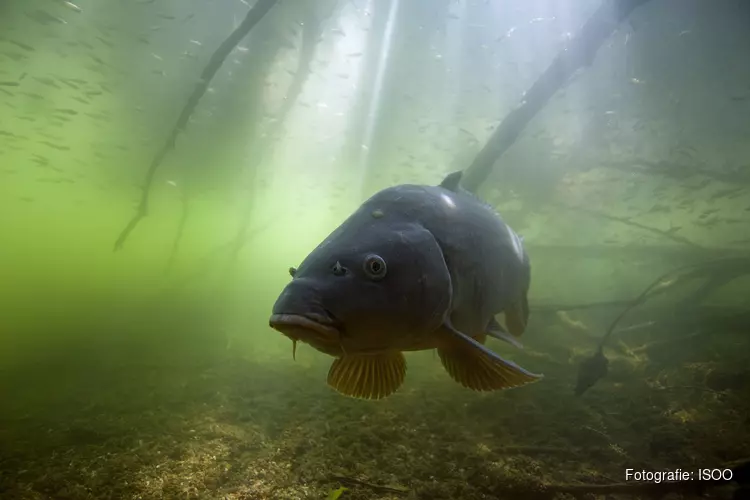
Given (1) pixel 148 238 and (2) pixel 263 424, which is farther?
(1) pixel 148 238

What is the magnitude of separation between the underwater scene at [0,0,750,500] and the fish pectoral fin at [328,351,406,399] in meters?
0.01

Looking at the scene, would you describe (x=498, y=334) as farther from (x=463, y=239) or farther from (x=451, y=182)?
(x=451, y=182)

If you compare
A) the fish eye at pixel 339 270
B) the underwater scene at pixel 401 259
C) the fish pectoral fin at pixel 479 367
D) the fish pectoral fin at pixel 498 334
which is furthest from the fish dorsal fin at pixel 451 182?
the fish eye at pixel 339 270

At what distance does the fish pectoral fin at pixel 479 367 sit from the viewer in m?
1.76

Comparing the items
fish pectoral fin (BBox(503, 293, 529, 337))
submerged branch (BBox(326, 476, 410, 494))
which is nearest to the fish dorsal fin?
fish pectoral fin (BBox(503, 293, 529, 337))

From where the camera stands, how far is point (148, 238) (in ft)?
214

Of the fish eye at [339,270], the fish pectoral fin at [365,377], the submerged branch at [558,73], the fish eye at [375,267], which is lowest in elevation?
the fish pectoral fin at [365,377]

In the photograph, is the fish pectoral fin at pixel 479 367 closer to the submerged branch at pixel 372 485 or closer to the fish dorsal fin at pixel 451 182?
→ the fish dorsal fin at pixel 451 182

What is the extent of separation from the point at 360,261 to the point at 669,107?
15371 millimetres

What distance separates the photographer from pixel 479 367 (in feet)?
6.08

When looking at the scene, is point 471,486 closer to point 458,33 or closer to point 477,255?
point 477,255

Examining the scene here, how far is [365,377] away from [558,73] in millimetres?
8182

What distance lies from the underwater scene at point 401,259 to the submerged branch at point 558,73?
2.0 inches

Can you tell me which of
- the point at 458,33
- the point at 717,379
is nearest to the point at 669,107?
the point at 458,33
